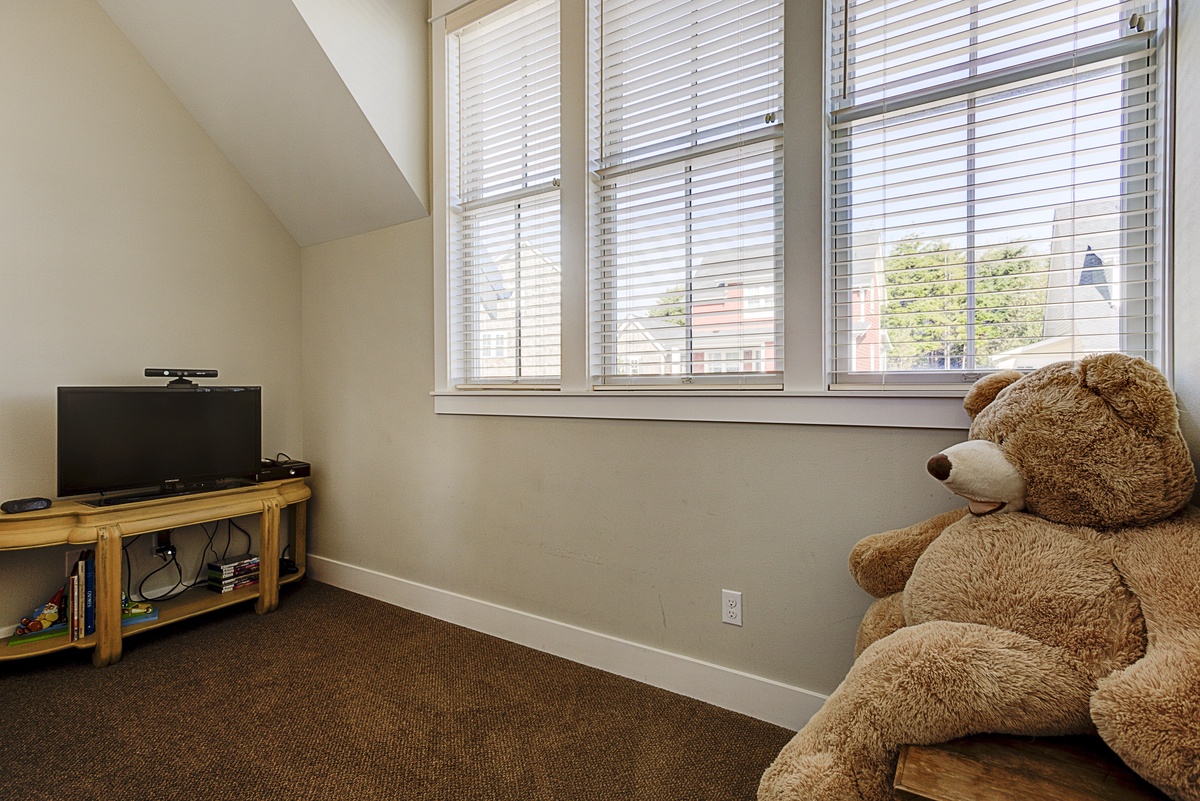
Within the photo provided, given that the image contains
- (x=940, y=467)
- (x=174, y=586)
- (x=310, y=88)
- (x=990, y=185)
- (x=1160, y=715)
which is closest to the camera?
(x=1160, y=715)

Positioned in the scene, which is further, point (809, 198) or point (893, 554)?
point (809, 198)

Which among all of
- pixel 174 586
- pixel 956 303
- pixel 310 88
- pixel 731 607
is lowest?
pixel 174 586

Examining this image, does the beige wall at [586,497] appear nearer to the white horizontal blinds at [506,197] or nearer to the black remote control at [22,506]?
the white horizontal blinds at [506,197]

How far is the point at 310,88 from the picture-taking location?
2328mm

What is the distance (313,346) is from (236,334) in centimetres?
35

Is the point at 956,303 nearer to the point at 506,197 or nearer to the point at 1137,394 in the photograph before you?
the point at 1137,394

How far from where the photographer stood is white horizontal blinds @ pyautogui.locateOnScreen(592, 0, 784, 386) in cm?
178

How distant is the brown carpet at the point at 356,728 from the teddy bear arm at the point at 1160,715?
932 mm

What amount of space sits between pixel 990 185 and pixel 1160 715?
47.9 inches

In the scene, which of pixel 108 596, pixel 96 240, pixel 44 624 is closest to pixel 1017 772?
pixel 108 596

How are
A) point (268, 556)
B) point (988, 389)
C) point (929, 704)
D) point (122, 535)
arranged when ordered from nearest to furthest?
point (929, 704)
point (988, 389)
point (122, 535)
point (268, 556)

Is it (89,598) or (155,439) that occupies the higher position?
(155,439)

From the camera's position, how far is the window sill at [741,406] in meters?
1.49

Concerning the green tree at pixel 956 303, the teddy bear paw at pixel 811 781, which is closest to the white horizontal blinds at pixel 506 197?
the green tree at pixel 956 303
